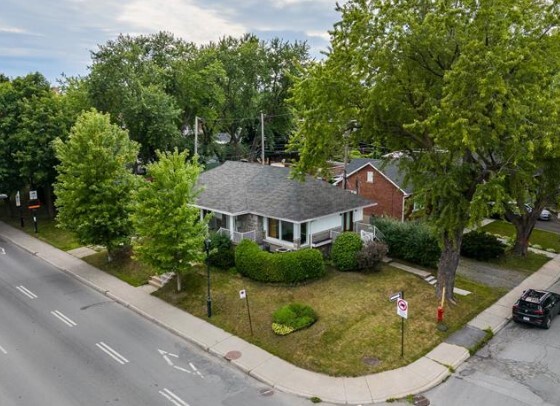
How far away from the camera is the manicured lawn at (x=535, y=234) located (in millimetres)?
35062

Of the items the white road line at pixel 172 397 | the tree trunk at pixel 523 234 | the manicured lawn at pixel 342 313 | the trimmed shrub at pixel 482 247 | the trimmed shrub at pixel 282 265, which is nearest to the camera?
the white road line at pixel 172 397

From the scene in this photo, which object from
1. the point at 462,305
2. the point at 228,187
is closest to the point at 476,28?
the point at 462,305

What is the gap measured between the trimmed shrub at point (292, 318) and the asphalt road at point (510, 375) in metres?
6.22

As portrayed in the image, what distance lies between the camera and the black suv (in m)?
21.0

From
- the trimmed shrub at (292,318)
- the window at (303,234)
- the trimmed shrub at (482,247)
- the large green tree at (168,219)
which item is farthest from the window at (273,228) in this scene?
the trimmed shrub at (482,247)

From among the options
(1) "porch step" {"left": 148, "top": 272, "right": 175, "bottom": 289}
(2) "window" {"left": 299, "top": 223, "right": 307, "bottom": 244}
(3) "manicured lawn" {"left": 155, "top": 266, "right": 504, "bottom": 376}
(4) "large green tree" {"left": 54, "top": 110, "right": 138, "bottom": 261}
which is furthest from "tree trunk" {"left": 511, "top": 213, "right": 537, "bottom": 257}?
(4) "large green tree" {"left": 54, "top": 110, "right": 138, "bottom": 261}

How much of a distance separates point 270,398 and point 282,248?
12.7 meters

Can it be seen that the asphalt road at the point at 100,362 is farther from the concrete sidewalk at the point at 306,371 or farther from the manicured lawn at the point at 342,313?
the manicured lawn at the point at 342,313

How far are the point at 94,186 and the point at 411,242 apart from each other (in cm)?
1992

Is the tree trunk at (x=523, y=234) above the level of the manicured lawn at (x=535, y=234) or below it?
above

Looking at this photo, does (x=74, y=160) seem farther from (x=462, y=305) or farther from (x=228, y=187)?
(x=462, y=305)

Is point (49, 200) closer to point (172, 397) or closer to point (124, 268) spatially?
point (124, 268)

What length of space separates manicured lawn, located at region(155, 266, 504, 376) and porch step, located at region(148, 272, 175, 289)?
1.52 ft

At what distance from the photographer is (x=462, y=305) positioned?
23250mm
